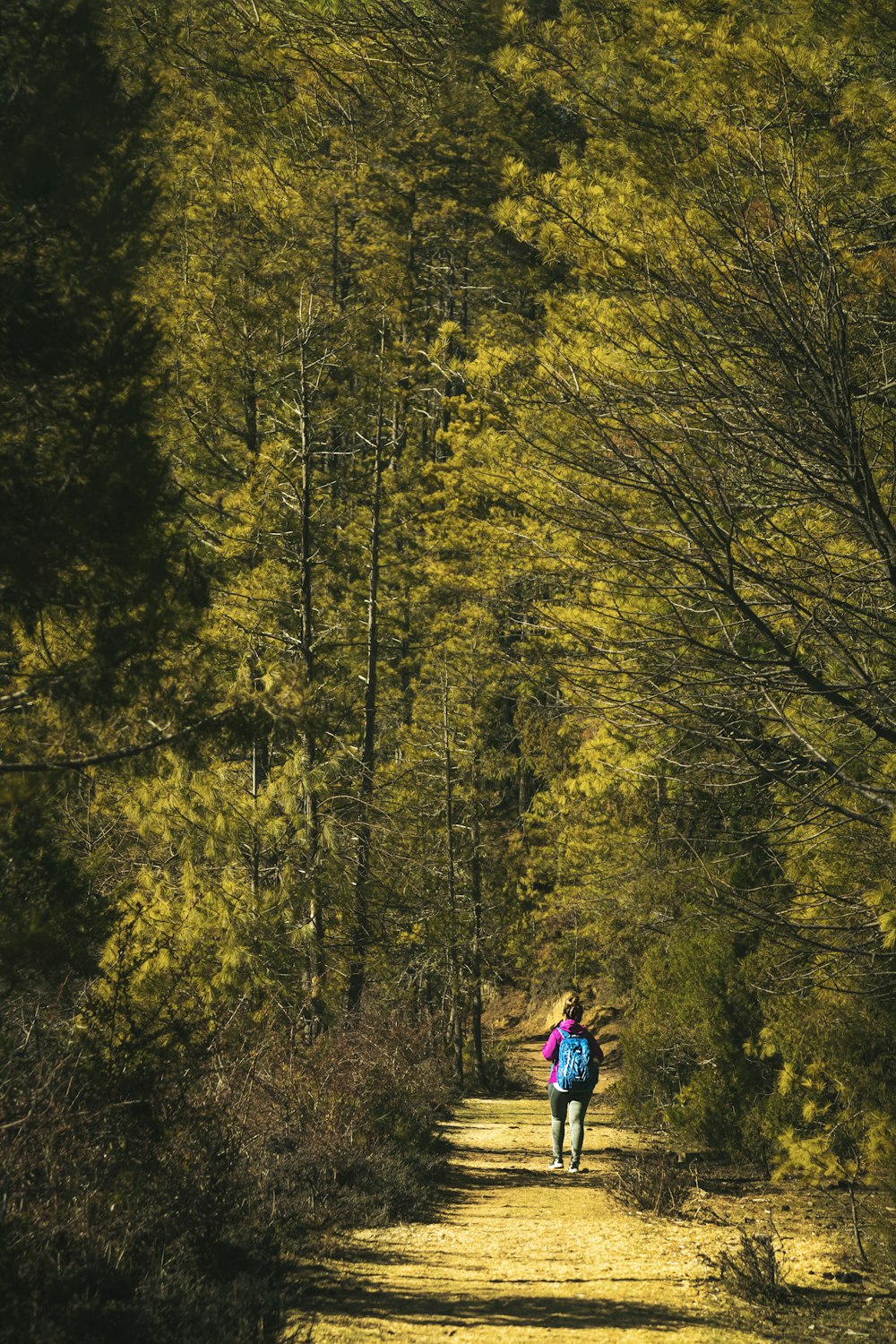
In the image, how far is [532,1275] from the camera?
23.2 ft

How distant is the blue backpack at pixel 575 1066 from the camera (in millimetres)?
10500

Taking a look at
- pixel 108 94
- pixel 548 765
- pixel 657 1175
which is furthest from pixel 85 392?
pixel 548 765

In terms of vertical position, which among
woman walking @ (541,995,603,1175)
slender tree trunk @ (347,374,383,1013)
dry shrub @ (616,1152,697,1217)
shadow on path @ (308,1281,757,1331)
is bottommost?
dry shrub @ (616,1152,697,1217)

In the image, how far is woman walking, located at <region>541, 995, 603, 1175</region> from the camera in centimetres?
1052

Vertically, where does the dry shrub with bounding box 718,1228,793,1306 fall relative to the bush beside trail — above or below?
below

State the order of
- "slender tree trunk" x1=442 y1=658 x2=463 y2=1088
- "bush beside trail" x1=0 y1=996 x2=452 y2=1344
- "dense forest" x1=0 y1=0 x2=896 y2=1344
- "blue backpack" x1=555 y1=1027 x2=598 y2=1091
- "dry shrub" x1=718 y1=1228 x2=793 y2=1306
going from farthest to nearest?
"slender tree trunk" x1=442 y1=658 x2=463 y2=1088 → "blue backpack" x1=555 y1=1027 x2=598 y2=1091 → "dry shrub" x1=718 y1=1228 x2=793 y2=1306 → "bush beside trail" x1=0 y1=996 x2=452 y2=1344 → "dense forest" x1=0 y1=0 x2=896 y2=1344

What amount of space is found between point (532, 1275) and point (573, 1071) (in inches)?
138

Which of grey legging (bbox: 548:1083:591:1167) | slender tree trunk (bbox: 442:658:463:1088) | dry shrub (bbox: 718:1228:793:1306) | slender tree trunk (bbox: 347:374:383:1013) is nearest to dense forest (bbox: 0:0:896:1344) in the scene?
grey legging (bbox: 548:1083:591:1167)

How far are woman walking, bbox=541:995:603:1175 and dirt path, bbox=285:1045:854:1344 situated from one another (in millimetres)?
434

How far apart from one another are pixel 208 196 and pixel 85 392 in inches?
583

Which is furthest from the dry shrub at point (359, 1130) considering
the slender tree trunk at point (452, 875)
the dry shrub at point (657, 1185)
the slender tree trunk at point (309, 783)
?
the slender tree trunk at point (452, 875)

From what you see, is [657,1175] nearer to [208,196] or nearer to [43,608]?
[43,608]

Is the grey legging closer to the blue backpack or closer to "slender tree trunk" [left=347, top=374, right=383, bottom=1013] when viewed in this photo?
the blue backpack

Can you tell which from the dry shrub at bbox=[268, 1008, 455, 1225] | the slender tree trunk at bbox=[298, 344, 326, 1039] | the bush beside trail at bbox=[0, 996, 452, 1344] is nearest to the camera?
the bush beside trail at bbox=[0, 996, 452, 1344]
